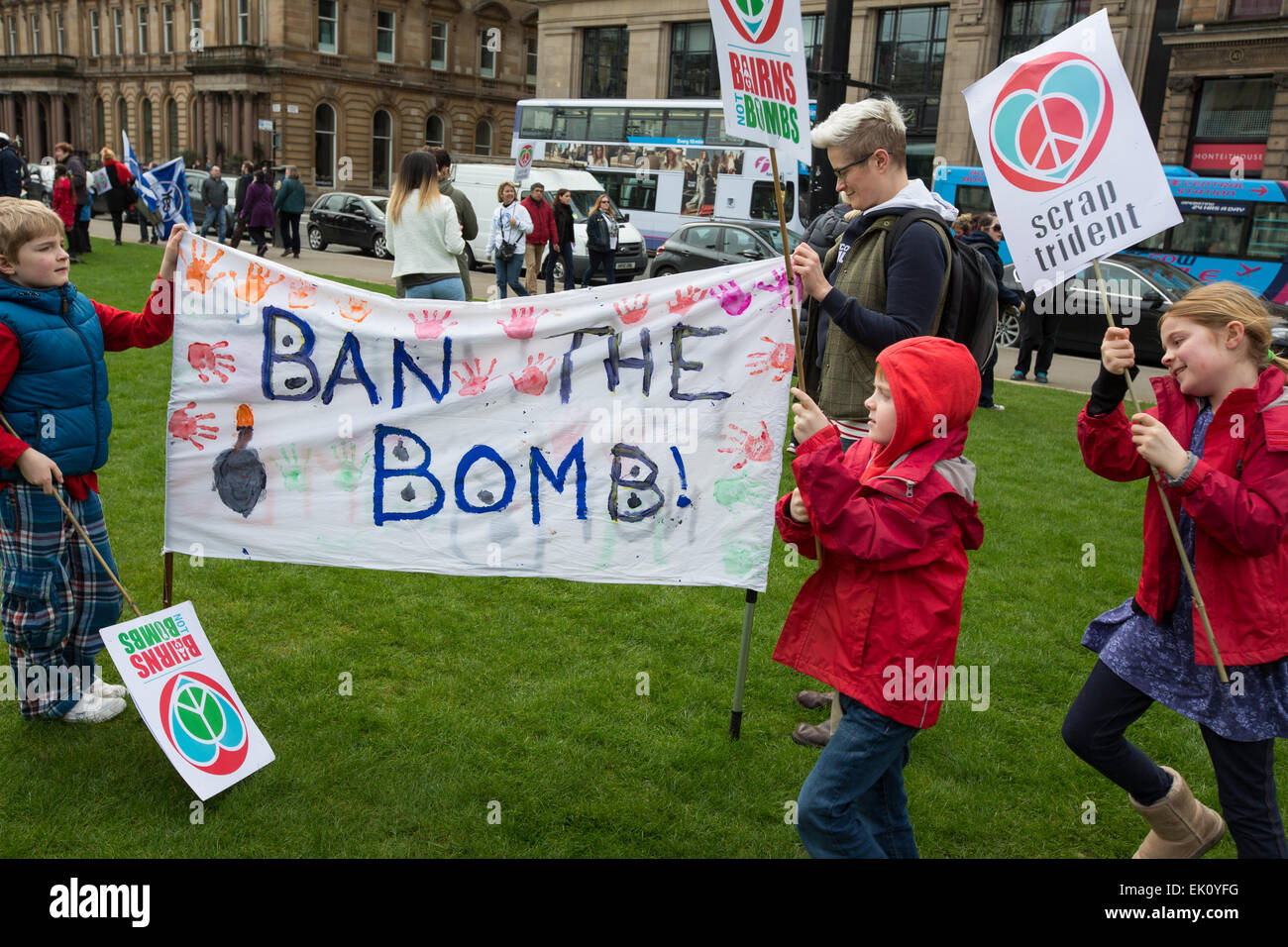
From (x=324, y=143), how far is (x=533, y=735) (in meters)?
56.5

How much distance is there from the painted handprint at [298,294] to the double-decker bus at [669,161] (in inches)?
815

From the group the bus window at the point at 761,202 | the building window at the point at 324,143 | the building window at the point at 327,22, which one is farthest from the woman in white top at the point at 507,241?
the building window at the point at 327,22

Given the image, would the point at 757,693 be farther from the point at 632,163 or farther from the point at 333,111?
the point at 333,111

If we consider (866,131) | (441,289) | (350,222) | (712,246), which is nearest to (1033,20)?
(712,246)

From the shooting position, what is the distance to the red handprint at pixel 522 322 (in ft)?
12.3

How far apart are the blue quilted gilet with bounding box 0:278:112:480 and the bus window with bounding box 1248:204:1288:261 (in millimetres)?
19476

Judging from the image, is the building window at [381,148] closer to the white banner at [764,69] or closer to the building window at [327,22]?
the building window at [327,22]

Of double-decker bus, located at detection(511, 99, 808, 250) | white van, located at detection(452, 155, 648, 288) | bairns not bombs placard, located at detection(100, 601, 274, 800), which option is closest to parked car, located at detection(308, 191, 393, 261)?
white van, located at detection(452, 155, 648, 288)

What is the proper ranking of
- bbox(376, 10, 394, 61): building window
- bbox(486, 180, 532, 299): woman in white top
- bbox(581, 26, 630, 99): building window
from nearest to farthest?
bbox(486, 180, 532, 299): woman in white top → bbox(581, 26, 630, 99): building window → bbox(376, 10, 394, 61): building window

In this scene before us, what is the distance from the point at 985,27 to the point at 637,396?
33.7 metres

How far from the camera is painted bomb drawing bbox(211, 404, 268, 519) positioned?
3.79 metres

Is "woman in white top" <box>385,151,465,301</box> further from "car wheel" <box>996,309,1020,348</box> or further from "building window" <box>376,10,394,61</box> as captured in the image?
"building window" <box>376,10,394,61</box>

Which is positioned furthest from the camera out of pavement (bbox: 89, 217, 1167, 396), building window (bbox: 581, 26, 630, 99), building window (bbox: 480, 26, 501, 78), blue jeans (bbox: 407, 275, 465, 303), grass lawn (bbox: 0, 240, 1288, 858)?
building window (bbox: 480, 26, 501, 78)

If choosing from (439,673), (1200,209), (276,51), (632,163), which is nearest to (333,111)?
(276,51)
